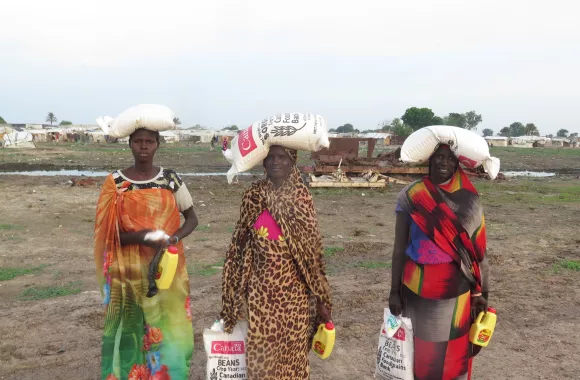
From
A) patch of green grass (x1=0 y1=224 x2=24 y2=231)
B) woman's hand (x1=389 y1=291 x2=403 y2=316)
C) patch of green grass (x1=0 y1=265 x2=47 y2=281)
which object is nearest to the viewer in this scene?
woman's hand (x1=389 y1=291 x2=403 y2=316)

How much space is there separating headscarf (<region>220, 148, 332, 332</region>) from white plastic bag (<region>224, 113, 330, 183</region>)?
0.34ft

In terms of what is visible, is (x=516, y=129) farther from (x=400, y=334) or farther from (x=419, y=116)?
(x=400, y=334)

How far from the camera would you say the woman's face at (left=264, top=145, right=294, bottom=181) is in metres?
2.40

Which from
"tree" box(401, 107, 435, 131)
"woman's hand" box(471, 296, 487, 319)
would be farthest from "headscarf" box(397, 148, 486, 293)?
"tree" box(401, 107, 435, 131)

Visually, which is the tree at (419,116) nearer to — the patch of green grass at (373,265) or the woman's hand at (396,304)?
the patch of green grass at (373,265)

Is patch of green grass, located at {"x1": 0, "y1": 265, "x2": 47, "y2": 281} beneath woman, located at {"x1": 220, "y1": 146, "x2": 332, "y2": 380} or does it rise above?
beneath

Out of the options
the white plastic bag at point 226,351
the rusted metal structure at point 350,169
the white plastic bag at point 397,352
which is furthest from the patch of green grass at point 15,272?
the rusted metal structure at point 350,169

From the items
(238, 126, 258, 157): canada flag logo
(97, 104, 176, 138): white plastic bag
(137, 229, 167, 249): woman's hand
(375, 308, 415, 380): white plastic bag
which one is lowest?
(375, 308, 415, 380): white plastic bag

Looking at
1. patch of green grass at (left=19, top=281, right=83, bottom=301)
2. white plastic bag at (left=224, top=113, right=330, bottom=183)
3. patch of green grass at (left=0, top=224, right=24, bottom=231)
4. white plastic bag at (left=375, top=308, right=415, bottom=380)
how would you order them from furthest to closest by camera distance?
patch of green grass at (left=0, top=224, right=24, bottom=231), patch of green grass at (left=19, top=281, right=83, bottom=301), white plastic bag at (left=375, top=308, right=415, bottom=380), white plastic bag at (left=224, top=113, right=330, bottom=183)

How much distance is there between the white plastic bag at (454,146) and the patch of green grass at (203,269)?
13.0ft

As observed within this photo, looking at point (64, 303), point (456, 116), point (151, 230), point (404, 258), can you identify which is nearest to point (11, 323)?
point (64, 303)

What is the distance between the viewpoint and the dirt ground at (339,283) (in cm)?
373

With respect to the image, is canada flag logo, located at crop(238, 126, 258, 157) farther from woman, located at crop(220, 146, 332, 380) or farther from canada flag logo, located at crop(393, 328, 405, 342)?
canada flag logo, located at crop(393, 328, 405, 342)

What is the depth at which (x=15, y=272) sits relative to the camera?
5859 mm
